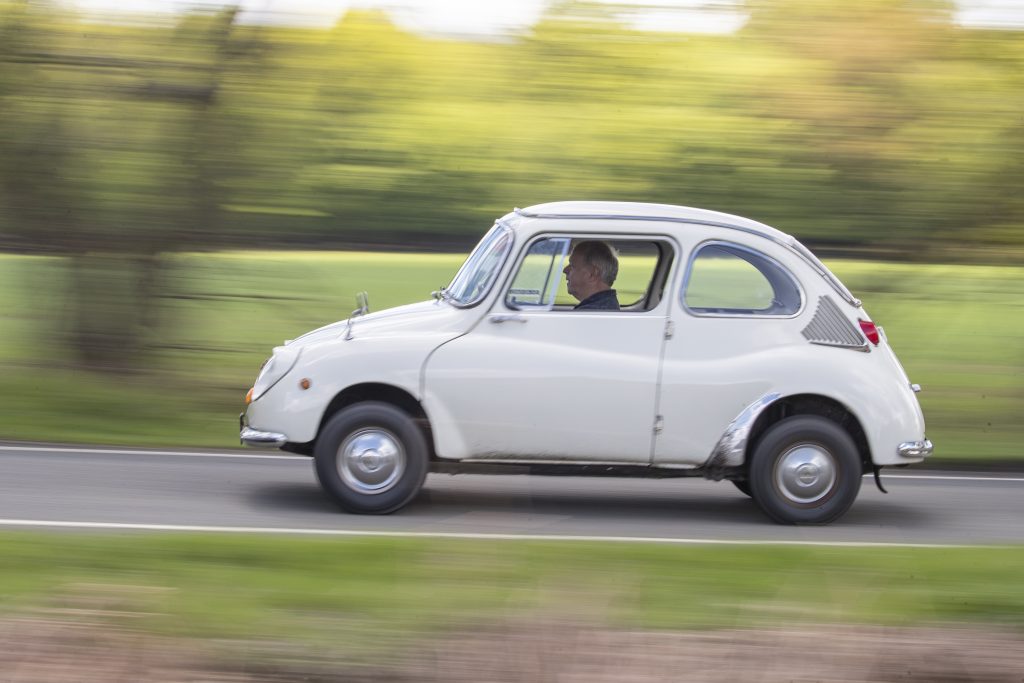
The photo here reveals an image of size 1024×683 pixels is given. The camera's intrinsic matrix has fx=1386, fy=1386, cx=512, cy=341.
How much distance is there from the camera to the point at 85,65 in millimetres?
12930

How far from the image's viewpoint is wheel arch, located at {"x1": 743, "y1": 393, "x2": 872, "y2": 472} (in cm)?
815

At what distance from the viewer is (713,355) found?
808cm

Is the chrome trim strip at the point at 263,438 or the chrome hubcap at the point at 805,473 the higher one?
the chrome trim strip at the point at 263,438

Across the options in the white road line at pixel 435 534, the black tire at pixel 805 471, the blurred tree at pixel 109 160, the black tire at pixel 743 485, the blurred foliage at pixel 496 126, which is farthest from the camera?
the blurred foliage at pixel 496 126

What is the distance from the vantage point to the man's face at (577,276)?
8.21 metres

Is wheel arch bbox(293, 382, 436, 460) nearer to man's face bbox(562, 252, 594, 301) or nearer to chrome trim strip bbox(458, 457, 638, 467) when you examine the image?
chrome trim strip bbox(458, 457, 638, 467)

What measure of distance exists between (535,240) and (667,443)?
142 centimetres

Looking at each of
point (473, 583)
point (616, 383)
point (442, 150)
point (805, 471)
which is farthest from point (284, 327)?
point (473, 583)

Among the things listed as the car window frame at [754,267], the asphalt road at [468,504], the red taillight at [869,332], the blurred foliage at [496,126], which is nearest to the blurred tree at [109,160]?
the blurred foliage at [496,126]

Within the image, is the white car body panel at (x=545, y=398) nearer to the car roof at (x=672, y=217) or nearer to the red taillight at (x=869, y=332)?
the car roof at (x=672, y=217)

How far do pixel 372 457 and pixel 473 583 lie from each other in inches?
80.2

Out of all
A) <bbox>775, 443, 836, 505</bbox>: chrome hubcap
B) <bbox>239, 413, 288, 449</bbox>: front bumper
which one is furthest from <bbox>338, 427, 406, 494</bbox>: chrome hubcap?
<bbox>775, 443, 836, 505</bbox>: chrome hubcap

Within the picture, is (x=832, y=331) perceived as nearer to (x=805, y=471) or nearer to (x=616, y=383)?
(x=805, y=471)

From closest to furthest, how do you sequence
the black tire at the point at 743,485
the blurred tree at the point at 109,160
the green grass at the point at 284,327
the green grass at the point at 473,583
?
1. the green grass at the point at 473,583
2. the black tire at the point at 743,485
3. the green grass at the point at 284,327
4. the blurred tree at the point at 109,160
